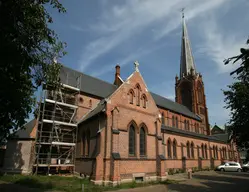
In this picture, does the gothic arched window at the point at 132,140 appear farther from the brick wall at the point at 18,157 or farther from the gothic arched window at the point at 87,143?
the brick wall at the point at 18,157

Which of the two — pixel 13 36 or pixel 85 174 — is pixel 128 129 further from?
pixel 13 36

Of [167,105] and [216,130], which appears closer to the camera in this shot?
[167,105]

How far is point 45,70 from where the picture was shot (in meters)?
8.68

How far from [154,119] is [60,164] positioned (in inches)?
407

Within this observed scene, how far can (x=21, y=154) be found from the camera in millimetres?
19812

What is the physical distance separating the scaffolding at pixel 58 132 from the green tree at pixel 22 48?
10417 millimetres

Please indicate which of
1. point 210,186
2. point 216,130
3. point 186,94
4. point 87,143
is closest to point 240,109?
Answer: point 210,186

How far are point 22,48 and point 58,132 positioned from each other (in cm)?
1499

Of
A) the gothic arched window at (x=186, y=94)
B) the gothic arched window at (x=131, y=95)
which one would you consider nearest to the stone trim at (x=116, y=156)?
the gothic arched window at (x=131, y=95)

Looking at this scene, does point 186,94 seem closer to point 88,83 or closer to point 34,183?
point 88,83

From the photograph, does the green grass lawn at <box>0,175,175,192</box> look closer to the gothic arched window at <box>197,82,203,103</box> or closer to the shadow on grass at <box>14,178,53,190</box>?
the shadow on grass at <box>14,178,53,190</box>

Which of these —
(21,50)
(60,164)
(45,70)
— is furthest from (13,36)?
(60,164)

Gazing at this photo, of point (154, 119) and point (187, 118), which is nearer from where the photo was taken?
point (154, 119)

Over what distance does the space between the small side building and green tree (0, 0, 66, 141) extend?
11465mm
